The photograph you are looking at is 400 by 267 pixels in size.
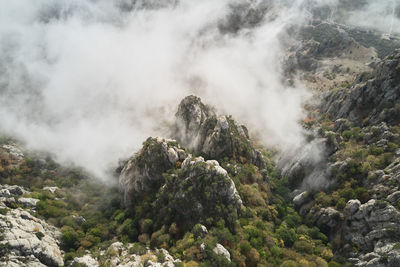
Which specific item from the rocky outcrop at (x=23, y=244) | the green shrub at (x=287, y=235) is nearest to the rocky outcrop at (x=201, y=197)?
the green shrub at (x=287, y=235)

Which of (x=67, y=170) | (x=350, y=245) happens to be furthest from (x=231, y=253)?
(x=67, y=170)

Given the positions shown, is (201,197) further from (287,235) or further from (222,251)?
(287,235)

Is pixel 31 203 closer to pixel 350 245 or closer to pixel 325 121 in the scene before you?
pixel 350 245

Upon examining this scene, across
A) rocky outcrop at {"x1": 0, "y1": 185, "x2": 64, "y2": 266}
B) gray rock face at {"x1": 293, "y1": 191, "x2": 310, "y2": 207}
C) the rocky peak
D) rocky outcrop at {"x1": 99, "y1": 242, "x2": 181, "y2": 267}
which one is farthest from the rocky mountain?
the rocky peak

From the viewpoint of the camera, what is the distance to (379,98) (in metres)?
125

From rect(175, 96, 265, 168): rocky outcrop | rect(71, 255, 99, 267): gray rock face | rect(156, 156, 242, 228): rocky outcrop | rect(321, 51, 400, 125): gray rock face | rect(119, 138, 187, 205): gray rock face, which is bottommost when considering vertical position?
rect(71, 255, 99, 267): gray rock face

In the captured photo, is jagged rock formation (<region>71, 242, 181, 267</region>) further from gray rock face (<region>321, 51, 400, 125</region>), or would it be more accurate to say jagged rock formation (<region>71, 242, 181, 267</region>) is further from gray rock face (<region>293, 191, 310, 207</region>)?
gray rock face (<region>321, 51, 400, 125</region>)

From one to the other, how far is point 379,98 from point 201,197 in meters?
113

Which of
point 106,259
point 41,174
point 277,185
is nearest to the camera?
point 106,259

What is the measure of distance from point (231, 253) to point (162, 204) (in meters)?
29.4

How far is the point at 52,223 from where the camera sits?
85875mm

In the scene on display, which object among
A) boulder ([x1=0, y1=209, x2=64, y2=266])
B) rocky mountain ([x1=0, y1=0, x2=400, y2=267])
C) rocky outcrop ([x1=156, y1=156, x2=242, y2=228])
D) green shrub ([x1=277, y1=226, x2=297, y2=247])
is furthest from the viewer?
green shrub ([x1=277, y1=226, x2=297, y2=247])

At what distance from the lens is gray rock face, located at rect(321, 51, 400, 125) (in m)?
116

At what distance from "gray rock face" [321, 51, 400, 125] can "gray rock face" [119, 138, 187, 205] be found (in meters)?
100
